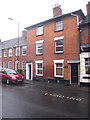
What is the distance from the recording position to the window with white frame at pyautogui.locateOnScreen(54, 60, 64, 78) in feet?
55.9

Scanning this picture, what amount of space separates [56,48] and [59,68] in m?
2.67

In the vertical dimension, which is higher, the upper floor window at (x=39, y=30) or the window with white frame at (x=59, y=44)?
the upper floor window at (x=39, y=30)

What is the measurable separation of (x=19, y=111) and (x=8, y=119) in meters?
1.02

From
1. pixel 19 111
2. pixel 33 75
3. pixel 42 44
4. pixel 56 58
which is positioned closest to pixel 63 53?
pixel 56 58

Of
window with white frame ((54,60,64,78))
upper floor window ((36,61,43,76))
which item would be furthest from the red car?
window with white frame ((54,60,64,78))

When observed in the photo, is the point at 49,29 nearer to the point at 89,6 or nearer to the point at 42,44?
the point at 42,44

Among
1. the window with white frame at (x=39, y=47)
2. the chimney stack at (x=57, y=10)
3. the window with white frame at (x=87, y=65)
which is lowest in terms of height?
the window with white frame at (x=87, y=65)

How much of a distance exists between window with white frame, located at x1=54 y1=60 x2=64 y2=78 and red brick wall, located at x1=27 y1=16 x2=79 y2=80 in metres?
0.44

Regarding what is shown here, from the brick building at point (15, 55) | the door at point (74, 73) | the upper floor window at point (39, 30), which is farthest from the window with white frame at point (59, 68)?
the brick building at point (15, 55)

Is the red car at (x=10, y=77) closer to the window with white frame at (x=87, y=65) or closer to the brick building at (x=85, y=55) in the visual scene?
the brick building at (x=85, y=55)

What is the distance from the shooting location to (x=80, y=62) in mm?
15250

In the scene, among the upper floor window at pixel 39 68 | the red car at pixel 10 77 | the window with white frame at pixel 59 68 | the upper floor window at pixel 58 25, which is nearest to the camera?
the red car at pixel 10 77

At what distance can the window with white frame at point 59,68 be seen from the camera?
1705cm

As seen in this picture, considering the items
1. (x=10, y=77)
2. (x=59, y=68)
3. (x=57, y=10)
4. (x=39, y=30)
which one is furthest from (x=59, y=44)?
(x=10, y=77)
